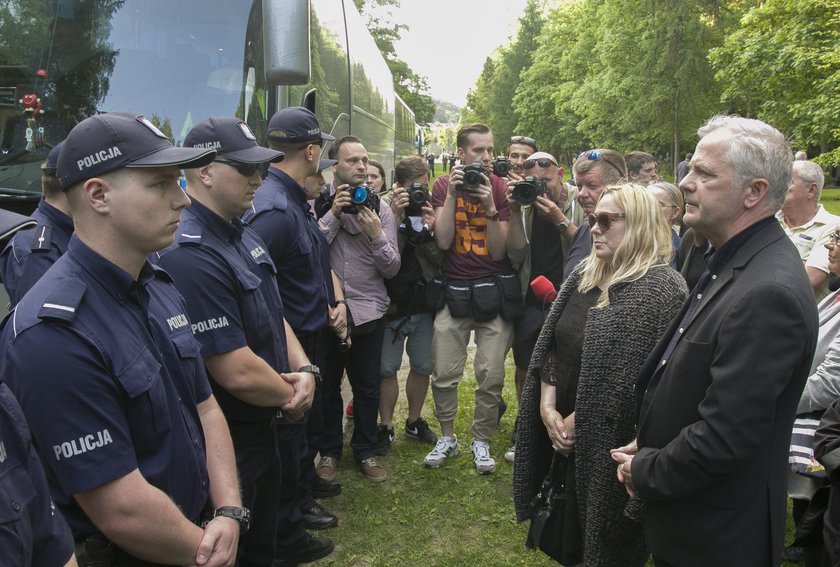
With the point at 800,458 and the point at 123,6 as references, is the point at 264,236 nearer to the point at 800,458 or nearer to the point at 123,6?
the point at 123,6

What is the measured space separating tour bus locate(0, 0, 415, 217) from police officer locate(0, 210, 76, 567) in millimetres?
3523

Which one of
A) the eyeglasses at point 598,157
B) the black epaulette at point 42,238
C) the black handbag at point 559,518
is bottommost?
the black handbag at point 559,518

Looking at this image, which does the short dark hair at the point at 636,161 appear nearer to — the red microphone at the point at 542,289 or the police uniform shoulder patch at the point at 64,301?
the red microphone at the point at 542,289

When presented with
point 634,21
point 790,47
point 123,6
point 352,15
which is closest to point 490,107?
point 634,21

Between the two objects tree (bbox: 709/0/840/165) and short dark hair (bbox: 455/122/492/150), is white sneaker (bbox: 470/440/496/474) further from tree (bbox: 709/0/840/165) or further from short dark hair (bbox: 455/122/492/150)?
tree (bbox: 709/0/840/165)

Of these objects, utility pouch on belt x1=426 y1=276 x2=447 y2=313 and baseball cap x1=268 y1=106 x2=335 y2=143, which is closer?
baseball cap x1=268 y1=106 x2=335 y2=143

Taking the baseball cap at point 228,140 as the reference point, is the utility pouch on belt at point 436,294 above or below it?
below

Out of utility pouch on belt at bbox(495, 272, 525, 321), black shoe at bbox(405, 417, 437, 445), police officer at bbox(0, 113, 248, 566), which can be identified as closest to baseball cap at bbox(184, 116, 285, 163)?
police officer at bbox(0, 113, 248, 566)

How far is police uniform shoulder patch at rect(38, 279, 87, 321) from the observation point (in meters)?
1.64

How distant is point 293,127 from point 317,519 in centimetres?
229

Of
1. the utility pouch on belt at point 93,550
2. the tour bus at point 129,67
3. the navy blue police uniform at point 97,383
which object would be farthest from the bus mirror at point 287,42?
the utility pouch on belt at point 93,550

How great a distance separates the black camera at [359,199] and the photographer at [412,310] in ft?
1.53

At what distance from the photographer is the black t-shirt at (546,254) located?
4.91 m

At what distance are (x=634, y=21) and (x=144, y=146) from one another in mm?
33982
